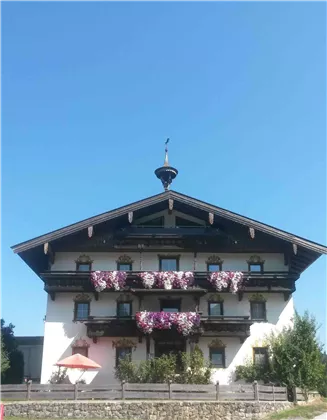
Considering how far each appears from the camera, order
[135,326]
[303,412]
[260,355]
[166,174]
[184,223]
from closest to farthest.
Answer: [303,412], [135,326], [260,355], [184,223], [166,174]

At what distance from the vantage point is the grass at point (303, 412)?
1902 cm

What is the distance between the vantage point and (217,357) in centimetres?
2531

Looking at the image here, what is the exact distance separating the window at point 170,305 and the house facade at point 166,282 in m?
0.05

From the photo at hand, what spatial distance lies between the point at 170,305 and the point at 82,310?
465cm

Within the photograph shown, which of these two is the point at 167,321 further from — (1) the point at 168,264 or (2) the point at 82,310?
(2) the point at 82,310

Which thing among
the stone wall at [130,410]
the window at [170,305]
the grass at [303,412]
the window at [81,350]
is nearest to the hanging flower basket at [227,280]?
the window at [170,305]

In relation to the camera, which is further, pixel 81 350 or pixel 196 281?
pixel 196 281

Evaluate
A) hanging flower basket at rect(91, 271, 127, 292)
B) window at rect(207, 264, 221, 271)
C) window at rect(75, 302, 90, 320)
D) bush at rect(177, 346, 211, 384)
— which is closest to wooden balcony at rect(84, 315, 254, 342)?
window at rect(75, 302, 90, 320)

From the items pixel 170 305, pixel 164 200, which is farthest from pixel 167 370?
pixel 164 200

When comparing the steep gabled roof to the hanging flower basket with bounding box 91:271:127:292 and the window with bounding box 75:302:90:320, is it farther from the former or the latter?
the window with bounding box 75:302:90:320

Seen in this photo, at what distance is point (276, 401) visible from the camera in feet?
68.3

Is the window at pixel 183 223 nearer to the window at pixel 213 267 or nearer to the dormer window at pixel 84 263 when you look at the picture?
the window at pixel 213 267

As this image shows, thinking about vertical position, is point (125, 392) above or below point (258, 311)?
below

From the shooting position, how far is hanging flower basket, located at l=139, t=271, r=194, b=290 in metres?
25.0
